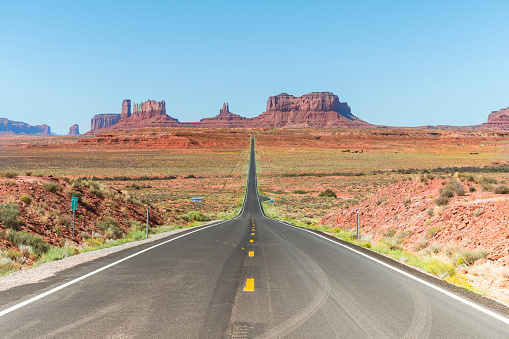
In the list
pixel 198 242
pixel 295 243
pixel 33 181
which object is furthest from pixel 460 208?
pixel 33 181

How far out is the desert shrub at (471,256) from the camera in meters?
9.22

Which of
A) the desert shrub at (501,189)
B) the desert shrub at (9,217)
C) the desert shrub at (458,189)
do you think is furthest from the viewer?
the desert shrub at (458,189)

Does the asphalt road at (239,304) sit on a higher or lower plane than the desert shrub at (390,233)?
higher

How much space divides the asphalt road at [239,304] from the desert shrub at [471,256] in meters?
2.07

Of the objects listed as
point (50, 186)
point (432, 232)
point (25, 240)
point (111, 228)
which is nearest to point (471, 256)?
point (432, 232)

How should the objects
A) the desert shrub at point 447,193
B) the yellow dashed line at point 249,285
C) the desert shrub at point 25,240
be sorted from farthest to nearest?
the desert shrub at point 447,193 < the desert shrub at point 25,240 < the yellow dashed line at point 249,285

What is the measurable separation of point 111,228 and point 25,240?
19.0ft

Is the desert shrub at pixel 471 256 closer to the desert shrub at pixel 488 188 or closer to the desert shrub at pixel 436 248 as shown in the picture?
the desert shrub at pixel 436 248

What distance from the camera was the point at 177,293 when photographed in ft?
21.1

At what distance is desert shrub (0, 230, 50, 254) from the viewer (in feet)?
36.3

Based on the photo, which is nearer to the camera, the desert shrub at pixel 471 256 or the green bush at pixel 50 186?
the desert shrub at pixel 471 256

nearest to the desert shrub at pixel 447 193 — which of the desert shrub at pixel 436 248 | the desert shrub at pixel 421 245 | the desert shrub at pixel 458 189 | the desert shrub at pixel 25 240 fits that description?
the desert shrub at pixel 458 189

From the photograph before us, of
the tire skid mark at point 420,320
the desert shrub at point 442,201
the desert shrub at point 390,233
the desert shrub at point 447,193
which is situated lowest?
the desert shrub at point 390,233

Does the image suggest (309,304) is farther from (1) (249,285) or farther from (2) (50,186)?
(2) (50,186)
